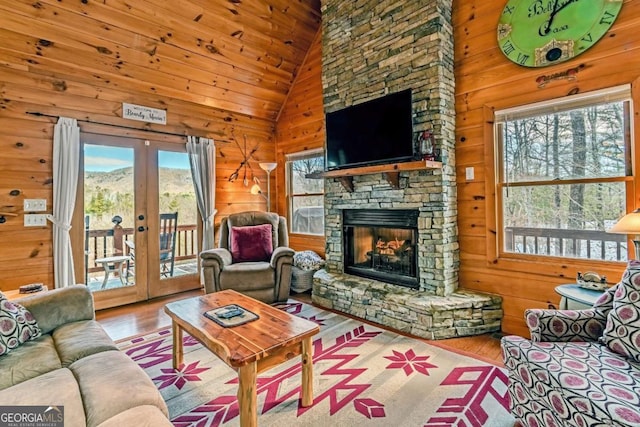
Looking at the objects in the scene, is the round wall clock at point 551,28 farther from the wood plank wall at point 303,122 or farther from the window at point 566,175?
the wood plank wall at point 303,122

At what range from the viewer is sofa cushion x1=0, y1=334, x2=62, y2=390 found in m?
1.41

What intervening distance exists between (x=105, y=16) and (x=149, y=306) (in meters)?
3.14

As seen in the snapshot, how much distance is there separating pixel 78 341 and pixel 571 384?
94.1 inches

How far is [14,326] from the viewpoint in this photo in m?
1.70

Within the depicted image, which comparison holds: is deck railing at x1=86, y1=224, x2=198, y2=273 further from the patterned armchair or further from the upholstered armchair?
the patterned armchair

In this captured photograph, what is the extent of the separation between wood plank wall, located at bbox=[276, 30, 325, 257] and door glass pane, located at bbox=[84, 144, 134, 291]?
219cm

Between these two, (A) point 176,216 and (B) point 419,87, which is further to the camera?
(A) point 176,216

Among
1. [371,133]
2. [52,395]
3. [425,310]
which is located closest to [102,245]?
[52,395]

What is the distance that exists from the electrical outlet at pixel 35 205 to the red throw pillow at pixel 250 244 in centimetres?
194

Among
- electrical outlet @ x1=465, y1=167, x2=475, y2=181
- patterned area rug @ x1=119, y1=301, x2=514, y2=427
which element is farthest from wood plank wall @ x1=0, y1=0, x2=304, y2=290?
electrical outlet @ x1=465, y1=167, x2=475, y2=181

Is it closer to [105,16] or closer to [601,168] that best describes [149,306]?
[105,16]

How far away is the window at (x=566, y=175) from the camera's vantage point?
234 cm

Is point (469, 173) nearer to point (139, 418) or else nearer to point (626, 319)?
point (626, 319)

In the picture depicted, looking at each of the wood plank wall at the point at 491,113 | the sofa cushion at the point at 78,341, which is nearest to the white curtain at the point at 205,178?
the sofa cushion at the point at 78,341
